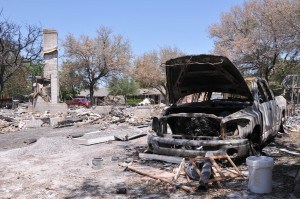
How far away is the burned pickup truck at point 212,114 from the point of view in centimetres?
696

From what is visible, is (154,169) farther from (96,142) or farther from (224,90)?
(96,142)

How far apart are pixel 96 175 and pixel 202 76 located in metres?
3.48

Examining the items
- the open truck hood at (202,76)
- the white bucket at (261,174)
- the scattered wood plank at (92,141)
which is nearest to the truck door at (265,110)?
the open truck hood at (202,76)

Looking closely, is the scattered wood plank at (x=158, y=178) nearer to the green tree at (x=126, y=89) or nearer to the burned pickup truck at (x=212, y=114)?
the burned pickup truck at (x=212, y=114)

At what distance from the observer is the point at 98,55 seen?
4978 centimetres

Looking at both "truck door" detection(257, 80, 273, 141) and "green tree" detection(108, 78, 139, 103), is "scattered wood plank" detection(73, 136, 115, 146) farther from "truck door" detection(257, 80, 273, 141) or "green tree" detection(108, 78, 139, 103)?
"green tree" detection(108, 78, 139, 103)

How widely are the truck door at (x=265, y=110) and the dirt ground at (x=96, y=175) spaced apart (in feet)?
1.73

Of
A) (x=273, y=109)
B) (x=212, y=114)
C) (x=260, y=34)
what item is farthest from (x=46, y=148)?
(x=260, y=34)

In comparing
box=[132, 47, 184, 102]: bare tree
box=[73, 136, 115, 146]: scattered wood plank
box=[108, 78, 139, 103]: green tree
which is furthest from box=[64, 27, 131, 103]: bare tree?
box=[73, 136, 115, 146]: scattered wood plank

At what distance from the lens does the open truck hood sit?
7.48 metres

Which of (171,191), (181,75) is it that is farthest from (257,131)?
(171,191)

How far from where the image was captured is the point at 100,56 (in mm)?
49625

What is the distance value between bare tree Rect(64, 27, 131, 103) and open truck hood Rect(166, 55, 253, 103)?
41470 mm

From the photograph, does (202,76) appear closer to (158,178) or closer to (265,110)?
(265,110)
